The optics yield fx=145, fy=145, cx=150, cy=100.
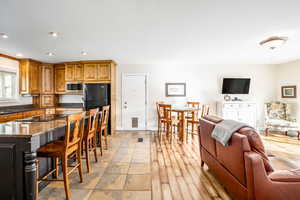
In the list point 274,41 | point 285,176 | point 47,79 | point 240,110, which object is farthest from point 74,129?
point 240,110

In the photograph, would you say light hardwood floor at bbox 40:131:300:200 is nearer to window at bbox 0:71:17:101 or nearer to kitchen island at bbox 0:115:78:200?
kitchen island at bbox 0:115:78:200

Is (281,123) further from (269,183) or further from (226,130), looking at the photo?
(269,183)

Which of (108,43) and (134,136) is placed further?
(134,136)

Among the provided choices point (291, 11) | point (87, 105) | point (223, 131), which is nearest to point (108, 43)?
point (87, 105)

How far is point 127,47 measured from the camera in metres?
3.43

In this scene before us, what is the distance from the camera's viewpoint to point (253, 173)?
129cm

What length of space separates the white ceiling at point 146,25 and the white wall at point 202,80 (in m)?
1.43

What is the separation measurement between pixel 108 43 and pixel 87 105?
2.15 meters

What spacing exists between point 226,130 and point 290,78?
4.91 meters

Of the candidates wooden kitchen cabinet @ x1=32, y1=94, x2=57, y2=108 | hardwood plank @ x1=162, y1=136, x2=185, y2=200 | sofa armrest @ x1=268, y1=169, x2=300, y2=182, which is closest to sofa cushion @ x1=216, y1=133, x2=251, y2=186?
sofa armrest @ x1=268, y1=169, x2=300, y2=182

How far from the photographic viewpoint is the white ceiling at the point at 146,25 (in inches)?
72.7

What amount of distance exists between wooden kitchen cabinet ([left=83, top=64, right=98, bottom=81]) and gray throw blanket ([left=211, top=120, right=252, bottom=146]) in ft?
12.9

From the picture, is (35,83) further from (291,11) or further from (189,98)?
(291,11)

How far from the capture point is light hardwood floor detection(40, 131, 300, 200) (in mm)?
1812
